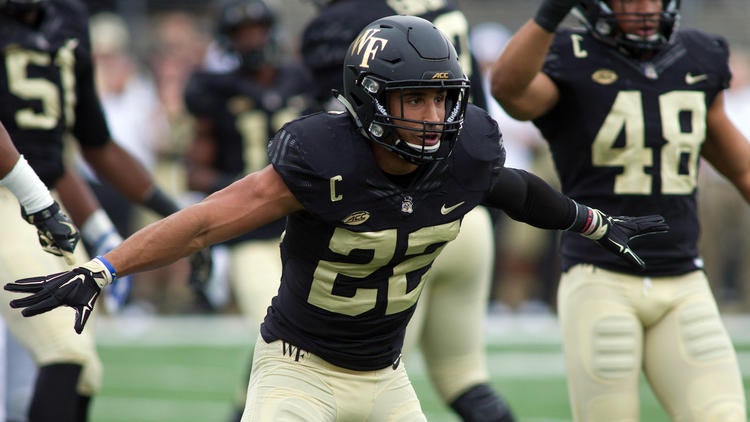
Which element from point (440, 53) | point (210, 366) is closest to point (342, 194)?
point (440, 53)

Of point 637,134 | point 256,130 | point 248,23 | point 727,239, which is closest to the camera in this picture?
point 637,134

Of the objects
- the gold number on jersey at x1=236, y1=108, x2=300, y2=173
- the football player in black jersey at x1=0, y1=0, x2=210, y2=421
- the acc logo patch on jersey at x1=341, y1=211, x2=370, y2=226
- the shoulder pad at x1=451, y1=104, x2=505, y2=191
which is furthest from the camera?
the gold number on jersey at x1=236, y1=108, x2=300, y2=173

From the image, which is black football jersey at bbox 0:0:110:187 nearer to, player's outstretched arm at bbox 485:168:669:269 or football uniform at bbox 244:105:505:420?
football uniform at bbox 244:105:505:420

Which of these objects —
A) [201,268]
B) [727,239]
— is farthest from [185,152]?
[201,268]

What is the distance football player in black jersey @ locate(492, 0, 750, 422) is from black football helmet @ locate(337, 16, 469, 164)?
2.12ft

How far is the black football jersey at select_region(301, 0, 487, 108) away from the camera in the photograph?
5.15 m

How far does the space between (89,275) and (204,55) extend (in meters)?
8.65

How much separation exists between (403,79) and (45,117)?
1.85 m

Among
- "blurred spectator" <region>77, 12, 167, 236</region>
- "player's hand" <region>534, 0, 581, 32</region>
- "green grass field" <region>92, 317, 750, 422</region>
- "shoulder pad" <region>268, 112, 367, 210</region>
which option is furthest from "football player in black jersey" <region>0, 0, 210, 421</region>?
"blurred spectator" <region>77, 12, 167, 236</region>

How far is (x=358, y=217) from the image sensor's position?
368 centimetres

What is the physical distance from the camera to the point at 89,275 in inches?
136

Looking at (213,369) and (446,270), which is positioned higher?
(446,270)

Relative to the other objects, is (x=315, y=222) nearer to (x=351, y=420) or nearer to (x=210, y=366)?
(x=351, y=420)

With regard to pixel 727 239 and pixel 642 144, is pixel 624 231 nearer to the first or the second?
pixel 642 144
